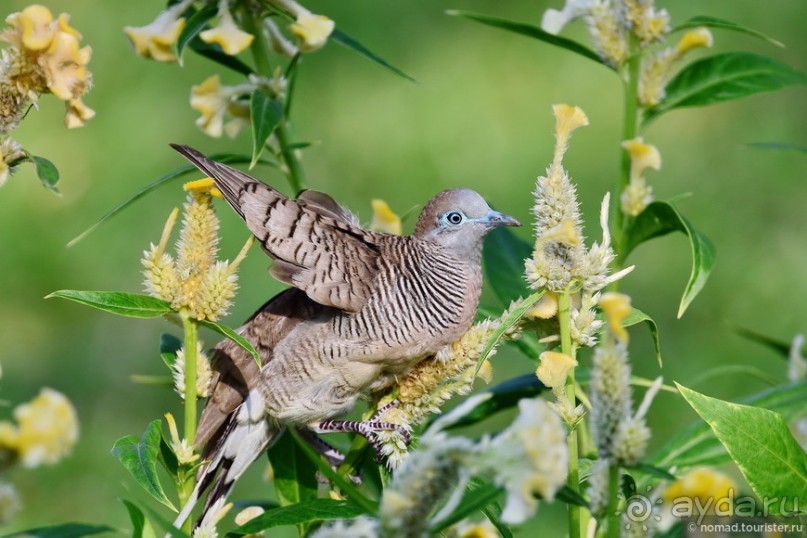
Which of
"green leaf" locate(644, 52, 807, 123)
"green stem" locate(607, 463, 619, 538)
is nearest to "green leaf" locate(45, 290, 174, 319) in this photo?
"green stem" locate(607, 463, 619, 538)

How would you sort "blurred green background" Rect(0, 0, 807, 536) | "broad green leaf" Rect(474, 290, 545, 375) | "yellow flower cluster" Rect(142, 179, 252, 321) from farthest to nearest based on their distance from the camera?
1. "blurred green background" Rect(0, 0, 807, 536)
2. "yellow flower cluster" Rect(142, 179, 252, 321)
3. "broad green leaf" Rect(474, 290, 545, 375)

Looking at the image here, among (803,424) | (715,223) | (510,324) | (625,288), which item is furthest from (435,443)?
(715,223)

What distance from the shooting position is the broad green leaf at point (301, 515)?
1.50 metres

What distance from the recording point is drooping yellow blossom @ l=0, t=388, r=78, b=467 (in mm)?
1004

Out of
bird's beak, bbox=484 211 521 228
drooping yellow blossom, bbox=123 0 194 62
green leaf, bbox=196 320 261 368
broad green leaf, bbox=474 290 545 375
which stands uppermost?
drooping yellow blossom, bbox=123 0 194 62

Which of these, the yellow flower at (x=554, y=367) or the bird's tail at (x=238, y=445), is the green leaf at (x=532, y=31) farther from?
the bird's tail at (x=238, y=445)

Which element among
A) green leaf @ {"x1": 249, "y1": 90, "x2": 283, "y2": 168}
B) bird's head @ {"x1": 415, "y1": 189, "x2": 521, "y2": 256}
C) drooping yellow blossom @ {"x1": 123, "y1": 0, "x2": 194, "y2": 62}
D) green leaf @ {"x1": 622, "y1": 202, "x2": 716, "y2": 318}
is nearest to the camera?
green leaf @ {"x1": 622, "y1": 202, "x2": 716, "y2": 318}

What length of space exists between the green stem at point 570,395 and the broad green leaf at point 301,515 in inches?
11.5

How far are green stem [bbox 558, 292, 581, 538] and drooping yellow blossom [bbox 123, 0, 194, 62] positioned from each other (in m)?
0.99

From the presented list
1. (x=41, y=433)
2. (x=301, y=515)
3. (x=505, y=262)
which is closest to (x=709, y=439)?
(x=505, y=262)

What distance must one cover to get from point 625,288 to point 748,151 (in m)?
1.24

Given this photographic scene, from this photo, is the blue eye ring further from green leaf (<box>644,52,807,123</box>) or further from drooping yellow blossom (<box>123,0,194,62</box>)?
drooping yellow blossom (<box>123,0,194,62</box>)

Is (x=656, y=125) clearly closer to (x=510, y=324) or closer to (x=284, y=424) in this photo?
(x=284, y=424)

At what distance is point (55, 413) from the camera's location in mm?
1021
